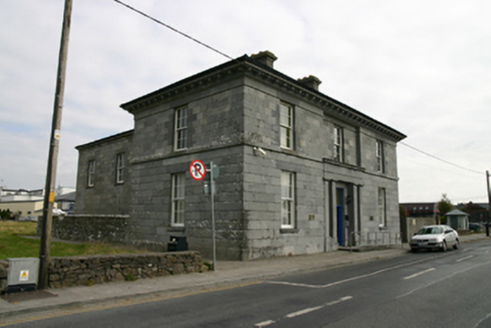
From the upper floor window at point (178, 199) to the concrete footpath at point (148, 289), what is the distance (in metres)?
4.30

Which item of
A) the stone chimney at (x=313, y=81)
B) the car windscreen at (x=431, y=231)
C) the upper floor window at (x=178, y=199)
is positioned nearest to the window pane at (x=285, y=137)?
the stone chimney at (x=313, y=81)

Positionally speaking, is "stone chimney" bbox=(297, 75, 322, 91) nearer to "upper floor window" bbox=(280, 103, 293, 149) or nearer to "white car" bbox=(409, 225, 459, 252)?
"upper floor window" bbox=(280, 103, 293, 149)

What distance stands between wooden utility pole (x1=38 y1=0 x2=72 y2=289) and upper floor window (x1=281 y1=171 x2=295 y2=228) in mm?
10057

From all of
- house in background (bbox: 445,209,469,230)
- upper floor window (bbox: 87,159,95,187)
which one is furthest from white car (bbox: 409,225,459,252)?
house in background (bbox: 445,209,469,230)

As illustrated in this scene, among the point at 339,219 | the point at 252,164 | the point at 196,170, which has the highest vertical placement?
the point at 252,164

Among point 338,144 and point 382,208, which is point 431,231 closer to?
point 382,208

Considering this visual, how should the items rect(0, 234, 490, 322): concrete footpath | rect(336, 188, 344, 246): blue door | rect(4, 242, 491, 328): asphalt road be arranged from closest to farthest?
rect(4, 242, 491, 328): asphalt road < rect(0, 234, 490, 322): concrete footpath < rect(336, 188, 344, 246): blue door

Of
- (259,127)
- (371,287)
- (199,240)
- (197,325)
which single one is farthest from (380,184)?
(197,325)

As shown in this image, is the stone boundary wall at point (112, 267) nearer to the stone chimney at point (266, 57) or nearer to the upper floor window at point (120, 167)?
the stone chimney at point (266, 57)

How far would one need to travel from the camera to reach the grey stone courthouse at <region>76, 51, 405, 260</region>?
49.6ft

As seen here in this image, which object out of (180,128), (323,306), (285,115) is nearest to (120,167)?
(180,128)

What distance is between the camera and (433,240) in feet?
67.8

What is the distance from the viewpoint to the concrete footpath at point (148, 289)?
23.4 feet

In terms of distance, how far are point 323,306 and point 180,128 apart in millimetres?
12423
